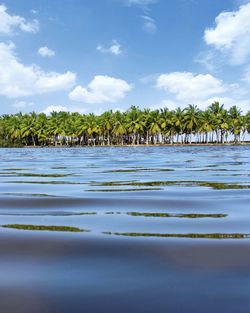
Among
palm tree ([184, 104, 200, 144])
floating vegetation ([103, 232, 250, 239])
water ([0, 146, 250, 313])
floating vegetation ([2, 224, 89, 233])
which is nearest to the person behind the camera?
water ([0, 146, 250, 313])

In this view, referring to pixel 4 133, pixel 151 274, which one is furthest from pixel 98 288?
pixel 4 133

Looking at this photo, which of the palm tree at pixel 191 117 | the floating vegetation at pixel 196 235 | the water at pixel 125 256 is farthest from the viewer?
the palm tree at pixel 191 117

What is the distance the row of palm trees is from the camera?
8800 centimetres

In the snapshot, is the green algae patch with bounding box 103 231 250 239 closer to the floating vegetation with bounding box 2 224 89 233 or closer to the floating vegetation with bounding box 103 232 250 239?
the floating vegetation with bounding box 103 232 250 239

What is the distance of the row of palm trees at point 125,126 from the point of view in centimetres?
8800

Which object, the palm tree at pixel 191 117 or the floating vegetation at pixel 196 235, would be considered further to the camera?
the palm tree at pixel 191 117

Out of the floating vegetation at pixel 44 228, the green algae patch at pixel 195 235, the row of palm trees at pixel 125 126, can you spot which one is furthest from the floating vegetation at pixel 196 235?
the row of palm trees at pixel 125 126

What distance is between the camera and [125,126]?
89.9m

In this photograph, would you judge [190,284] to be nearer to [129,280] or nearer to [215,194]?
[129,280]

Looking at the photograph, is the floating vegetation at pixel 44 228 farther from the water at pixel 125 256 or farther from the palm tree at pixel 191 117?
the palm tree at pixel 191 117

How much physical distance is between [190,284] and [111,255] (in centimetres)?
55

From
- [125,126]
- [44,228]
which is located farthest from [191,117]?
[44,228]

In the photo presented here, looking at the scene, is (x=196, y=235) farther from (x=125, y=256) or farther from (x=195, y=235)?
(x=125, y=256)

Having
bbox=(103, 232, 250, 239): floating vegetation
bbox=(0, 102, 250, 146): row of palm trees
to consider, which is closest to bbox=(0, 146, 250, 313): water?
bbox=(103, 232, 250, 239): floating vegetation
